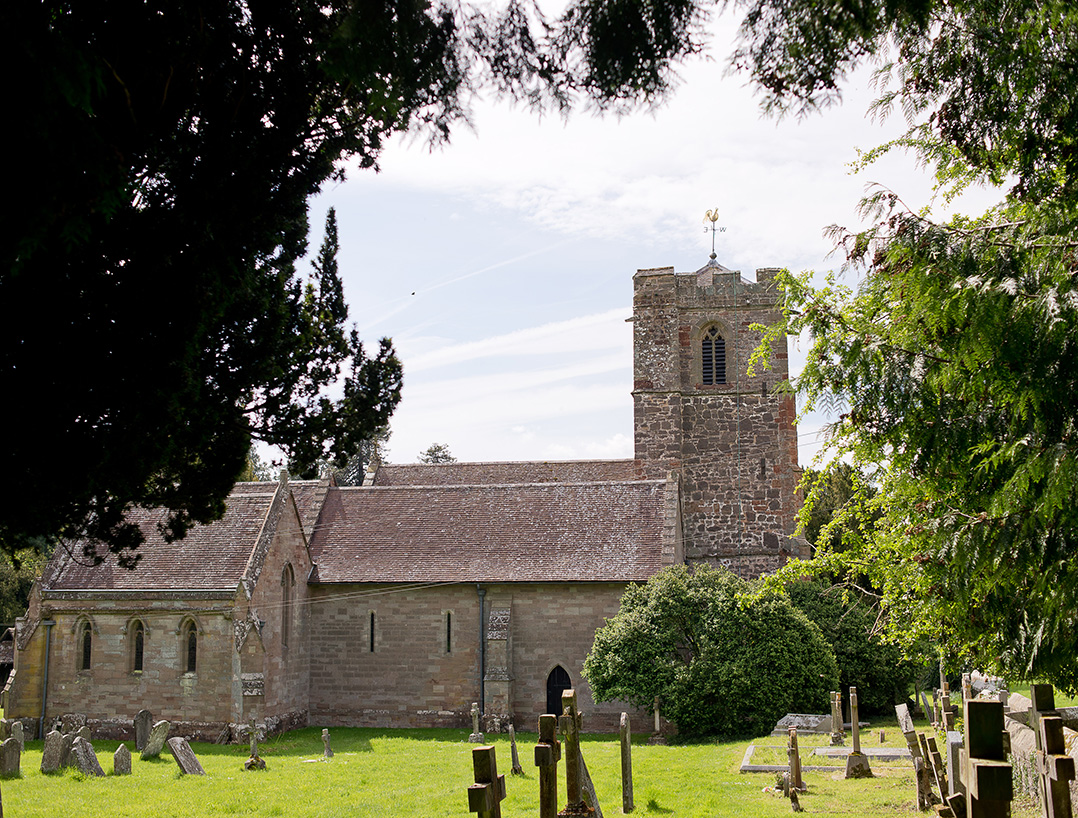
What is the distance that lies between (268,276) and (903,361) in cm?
655

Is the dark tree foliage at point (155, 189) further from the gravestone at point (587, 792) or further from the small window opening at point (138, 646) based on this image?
the small window opening at point (138, 646)

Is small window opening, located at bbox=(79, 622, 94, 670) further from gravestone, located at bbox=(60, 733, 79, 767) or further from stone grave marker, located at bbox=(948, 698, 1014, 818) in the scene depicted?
stone grave marker, located at bbox=(948, 698, 1014, 818)

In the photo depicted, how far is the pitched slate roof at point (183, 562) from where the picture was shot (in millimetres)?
23266

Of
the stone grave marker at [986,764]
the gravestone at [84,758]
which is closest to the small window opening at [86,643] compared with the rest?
the gravestone at [84,758]

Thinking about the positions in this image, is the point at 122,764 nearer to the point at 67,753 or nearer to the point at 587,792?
the point at 67,753

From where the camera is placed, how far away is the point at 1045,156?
5.74 m

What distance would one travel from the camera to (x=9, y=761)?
54.2 ft

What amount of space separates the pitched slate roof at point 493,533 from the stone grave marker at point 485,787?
17053mm

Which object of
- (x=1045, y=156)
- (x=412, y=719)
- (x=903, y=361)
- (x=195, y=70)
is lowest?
(x=412, y=719)

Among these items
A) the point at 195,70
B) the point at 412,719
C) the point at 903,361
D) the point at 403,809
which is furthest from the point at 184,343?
the point at 412,719

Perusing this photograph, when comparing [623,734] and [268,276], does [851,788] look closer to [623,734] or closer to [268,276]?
[623,734]

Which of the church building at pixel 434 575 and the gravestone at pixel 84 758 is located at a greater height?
the church building at pixel 434 575

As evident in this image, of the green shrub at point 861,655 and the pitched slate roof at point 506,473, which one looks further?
the pitched slate roof at point 506,473

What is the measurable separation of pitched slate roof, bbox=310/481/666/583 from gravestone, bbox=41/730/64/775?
8.88 m
